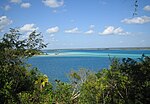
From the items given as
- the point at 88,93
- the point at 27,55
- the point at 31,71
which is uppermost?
the point at 27,55

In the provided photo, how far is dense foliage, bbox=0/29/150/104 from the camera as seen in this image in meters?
15.5

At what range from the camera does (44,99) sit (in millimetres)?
15562

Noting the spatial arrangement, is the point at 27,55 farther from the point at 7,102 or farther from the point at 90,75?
the point at 90,75

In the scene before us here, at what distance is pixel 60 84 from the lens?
58.5 ft

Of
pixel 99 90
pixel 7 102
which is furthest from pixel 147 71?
pixel 7 102

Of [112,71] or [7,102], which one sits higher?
[112,71]

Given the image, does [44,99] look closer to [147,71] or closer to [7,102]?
[7,102]

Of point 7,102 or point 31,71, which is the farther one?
point 31,71

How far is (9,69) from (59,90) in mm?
4027

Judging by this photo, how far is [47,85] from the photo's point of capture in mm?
21078

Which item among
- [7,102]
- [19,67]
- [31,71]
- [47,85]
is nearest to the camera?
[7,102]

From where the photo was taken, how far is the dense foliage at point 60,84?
1548cm

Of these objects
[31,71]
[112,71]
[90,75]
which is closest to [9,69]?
[31,71]

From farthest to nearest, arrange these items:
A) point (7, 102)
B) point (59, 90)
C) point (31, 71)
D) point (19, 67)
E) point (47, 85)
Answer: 1. point (47, 85)
2. point (31, 71)
3. point (59, 90)
4. point (19, 67)
5. point (7, 102)
